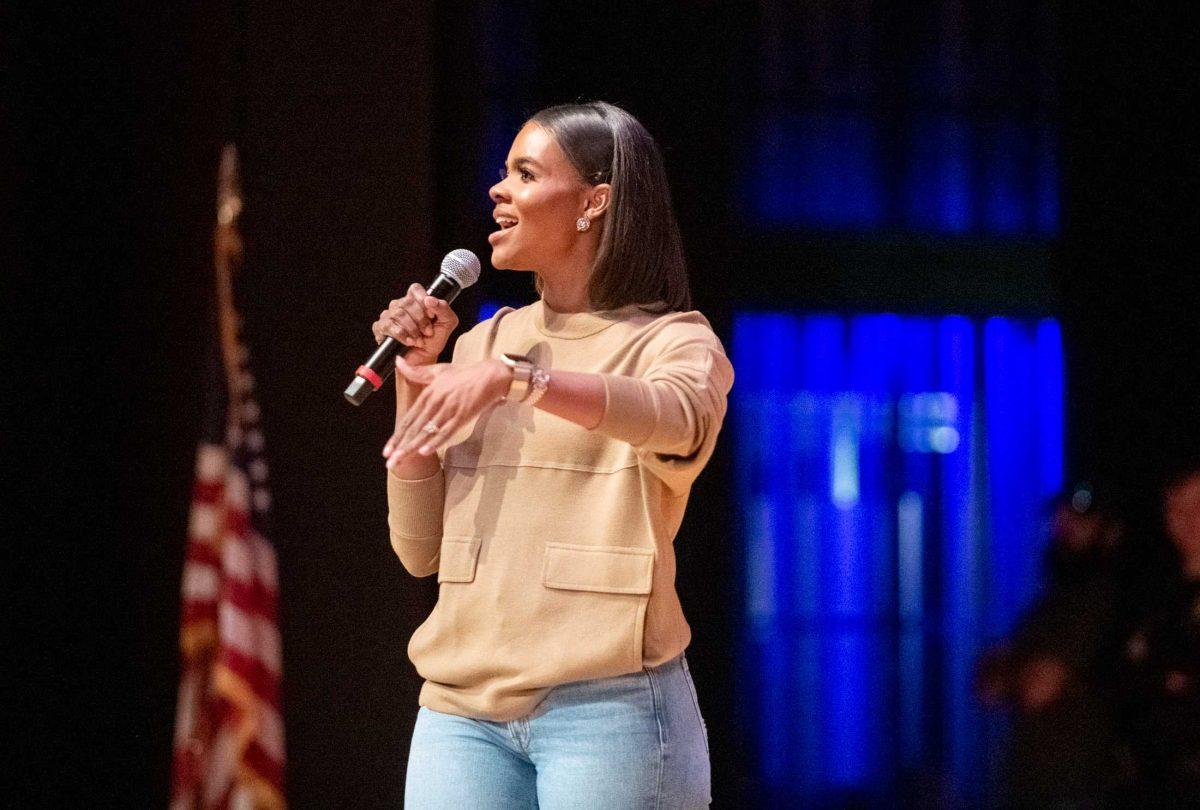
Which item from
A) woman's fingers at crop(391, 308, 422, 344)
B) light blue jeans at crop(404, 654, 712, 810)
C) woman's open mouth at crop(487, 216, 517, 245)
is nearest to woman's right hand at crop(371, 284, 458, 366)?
woman's fingers at crop(391, 308, 422, 344)

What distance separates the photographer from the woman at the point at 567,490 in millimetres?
1565

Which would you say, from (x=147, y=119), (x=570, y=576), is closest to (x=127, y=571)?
(x=147, y=119)

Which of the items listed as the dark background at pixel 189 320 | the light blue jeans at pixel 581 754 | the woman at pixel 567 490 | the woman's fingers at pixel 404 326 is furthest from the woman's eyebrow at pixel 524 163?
the dark background at pixel 189 320

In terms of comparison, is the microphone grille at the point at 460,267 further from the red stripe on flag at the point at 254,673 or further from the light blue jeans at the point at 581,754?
the red stripe on flag at the point at 254,673

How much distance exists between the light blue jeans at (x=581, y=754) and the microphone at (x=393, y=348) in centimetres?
40

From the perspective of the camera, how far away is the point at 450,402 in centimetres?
146

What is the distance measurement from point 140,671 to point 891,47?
2.44 metres

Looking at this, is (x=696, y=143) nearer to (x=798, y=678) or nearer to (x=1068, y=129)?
(x=1068, y=129)

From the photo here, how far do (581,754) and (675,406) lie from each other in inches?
16.0

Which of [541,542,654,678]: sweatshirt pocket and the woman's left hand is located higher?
the woman's left hand

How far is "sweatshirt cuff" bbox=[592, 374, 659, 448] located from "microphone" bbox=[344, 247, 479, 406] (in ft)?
0.98

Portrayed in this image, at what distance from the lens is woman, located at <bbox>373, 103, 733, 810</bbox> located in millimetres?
1565

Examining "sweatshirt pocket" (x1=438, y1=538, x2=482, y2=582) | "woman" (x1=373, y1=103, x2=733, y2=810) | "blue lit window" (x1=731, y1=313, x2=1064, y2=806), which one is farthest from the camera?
"blue lit window" (x1=731, y1=313, x2=1064, y2=806)

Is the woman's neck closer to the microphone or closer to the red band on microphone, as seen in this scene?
the microphone
